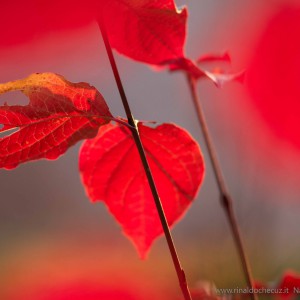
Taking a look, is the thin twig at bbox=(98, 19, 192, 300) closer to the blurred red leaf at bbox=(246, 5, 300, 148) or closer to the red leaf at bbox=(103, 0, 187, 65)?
the red leaf at bbox=(103, 0, 187, 65)

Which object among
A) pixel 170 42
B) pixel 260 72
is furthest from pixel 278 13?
pixel 170 42

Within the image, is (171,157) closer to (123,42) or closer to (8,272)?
(123,42)

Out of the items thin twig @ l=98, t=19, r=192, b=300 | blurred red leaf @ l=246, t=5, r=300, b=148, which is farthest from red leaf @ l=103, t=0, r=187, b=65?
blurred red leaf @ l=246, t=5, r=300, b=148

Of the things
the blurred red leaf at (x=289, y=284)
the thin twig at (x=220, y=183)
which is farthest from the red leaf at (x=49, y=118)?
the blurred red leaf at (x=289, y=284)

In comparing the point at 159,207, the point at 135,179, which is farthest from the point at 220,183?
the point at 159,207

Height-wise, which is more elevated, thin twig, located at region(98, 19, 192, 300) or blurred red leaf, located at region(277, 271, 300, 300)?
thin twig, located at region(98, 19, 192, 300)

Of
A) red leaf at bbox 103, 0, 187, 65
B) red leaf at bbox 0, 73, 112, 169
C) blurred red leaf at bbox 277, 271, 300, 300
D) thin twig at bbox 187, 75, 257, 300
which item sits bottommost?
blurred red leaf at bbox 277, 271, 300, 300

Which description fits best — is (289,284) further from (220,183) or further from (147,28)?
(147,28)
